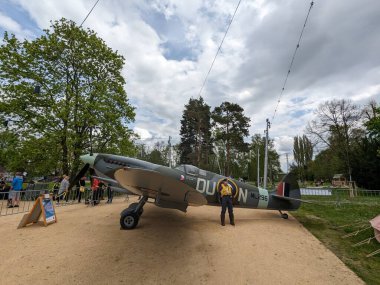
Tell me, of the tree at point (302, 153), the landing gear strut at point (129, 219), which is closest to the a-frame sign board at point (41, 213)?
the landing gear strut at point (129, 219)

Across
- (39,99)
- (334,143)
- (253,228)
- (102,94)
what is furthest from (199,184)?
(334,143)

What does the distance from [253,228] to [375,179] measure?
2451 cm

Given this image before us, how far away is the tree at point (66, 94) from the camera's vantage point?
623 inches

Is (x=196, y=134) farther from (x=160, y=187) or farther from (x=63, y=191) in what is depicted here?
(x=160, y=187)

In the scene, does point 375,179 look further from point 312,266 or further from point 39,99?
point 39,99

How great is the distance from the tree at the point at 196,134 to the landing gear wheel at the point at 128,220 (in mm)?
32226

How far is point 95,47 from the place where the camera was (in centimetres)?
1833

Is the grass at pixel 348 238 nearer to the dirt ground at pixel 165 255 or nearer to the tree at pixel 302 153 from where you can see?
the dirt ground at pixel 165 255

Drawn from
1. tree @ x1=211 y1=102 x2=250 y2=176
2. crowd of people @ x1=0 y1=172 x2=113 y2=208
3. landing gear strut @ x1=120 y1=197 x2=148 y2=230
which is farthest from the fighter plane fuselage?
tree @ x1=211 y1=102 x2=250 y2=176

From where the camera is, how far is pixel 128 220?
7.17 meters

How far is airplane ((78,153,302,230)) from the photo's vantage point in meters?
6.65

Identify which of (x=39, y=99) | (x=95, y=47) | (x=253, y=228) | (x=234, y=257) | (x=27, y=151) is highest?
(x=95, y=47)

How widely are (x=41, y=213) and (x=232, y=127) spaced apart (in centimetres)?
3517

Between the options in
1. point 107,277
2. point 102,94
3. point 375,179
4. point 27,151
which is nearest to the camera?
point 107,277
